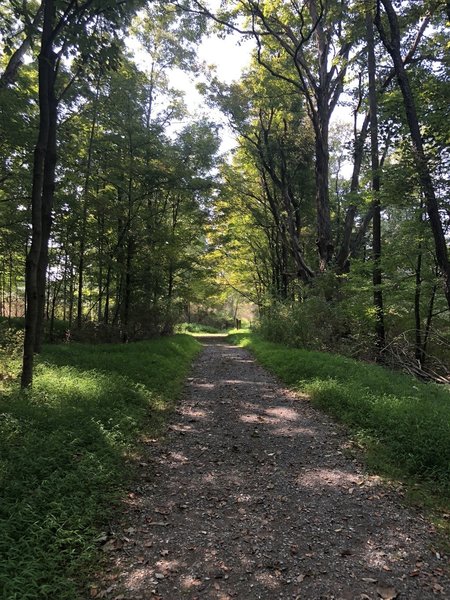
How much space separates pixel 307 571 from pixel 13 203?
1340cm

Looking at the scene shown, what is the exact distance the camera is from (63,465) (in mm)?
4090

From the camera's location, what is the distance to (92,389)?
647cm

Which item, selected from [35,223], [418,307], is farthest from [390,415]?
[418,307]

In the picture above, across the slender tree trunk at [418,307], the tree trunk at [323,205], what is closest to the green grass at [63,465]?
the slender tree trunk at [418,307]

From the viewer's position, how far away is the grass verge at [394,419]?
430cm

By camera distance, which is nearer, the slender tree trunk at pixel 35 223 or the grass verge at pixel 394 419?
the grass verge at pixel 394 419

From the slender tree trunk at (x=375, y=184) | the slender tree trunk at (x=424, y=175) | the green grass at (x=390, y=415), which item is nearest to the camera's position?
the green grass at (x=390, y=415)

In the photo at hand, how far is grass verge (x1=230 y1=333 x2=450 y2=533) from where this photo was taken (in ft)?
14.1

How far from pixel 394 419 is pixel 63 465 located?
14.6ft

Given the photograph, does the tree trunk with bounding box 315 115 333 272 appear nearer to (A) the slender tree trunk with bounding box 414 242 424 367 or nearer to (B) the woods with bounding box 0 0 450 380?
(B) the woods with bounding box 0 0 450 380

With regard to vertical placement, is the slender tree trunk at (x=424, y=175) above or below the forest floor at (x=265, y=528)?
above

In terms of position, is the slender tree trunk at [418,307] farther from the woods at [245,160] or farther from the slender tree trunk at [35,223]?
the slender tree trunk at [35,223]

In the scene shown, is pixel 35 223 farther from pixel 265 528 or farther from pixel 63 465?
pixel 265 528

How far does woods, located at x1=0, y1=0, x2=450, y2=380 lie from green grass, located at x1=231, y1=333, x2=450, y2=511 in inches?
89.0
